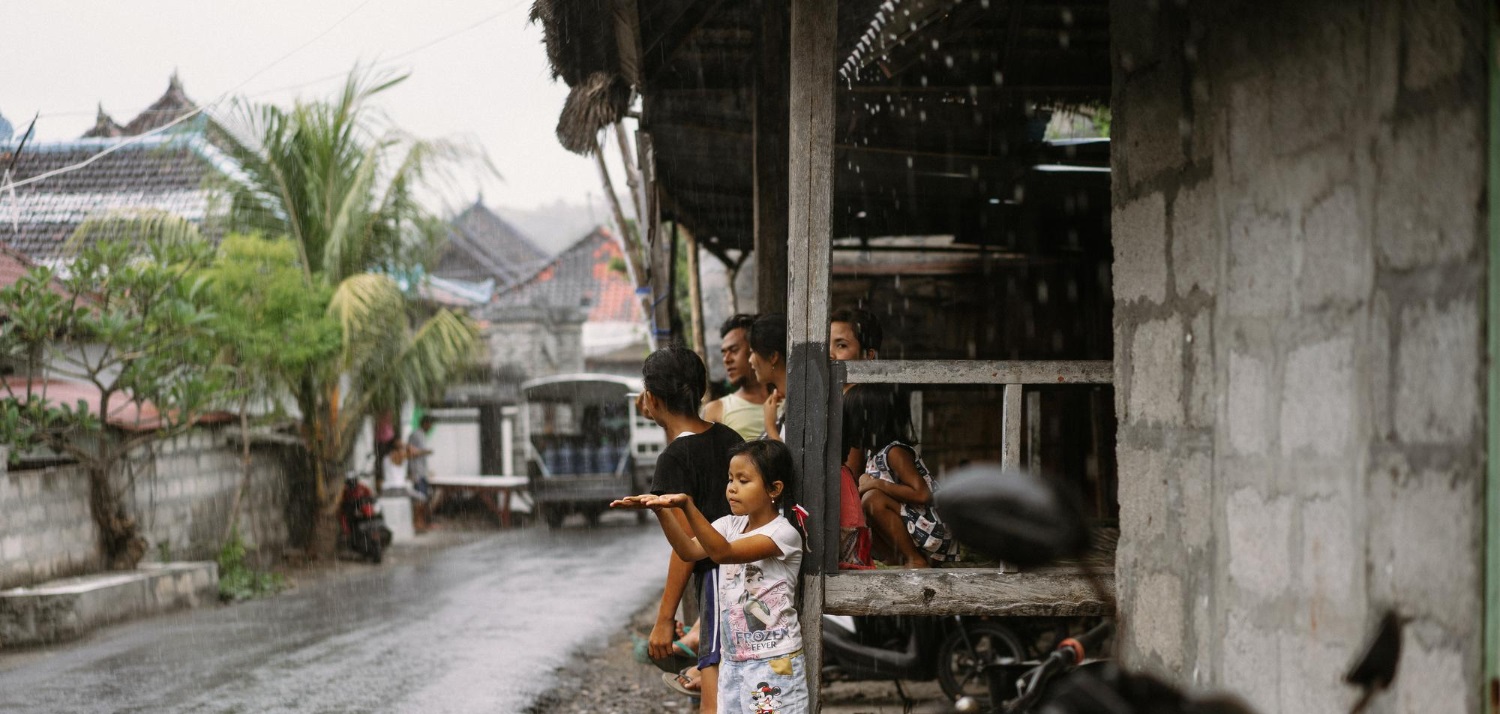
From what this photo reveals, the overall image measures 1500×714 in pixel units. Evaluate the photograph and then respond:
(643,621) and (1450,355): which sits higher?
(1450,355)

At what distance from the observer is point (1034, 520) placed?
186 cm

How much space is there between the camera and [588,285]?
33.8 meters

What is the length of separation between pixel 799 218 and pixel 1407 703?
2.15 meters

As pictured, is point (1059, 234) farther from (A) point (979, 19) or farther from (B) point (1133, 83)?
(B) point (1133, 83)

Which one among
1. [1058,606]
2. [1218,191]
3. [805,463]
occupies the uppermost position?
[1218,191]

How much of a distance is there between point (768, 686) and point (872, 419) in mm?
1202

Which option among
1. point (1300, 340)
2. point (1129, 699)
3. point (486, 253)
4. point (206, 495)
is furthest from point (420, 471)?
point (1129, 699)

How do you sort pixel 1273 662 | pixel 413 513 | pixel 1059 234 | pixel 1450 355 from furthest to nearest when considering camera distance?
pixel 413 513 → pixel 1059 234 → pixel 1273 662 → pixel 1450 355

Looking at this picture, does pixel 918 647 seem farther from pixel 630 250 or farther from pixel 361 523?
pixel 361 523

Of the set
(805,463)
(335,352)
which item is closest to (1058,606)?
(805,463)

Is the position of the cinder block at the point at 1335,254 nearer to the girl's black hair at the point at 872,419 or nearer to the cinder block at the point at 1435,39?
the cinder block at the point at 1435,39

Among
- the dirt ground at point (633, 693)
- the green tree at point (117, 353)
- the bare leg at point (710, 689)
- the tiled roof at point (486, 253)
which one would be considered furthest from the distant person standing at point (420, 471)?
the bare leg at point (710, 689)

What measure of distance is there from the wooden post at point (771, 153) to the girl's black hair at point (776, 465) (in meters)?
2.43

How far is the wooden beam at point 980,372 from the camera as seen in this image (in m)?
3.83
